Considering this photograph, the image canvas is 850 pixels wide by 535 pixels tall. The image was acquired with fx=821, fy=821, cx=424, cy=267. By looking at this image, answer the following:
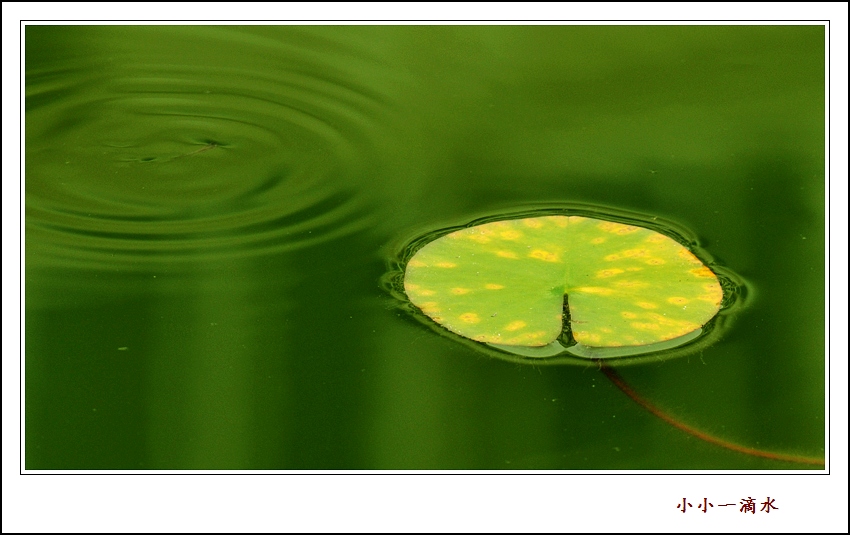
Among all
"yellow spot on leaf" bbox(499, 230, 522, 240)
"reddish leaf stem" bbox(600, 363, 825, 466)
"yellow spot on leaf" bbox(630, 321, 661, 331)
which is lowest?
"reddish leaf stem" bbox(600, 363, 825, 466)

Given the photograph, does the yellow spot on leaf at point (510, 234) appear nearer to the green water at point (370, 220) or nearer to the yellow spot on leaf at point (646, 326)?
the green water at point (370, 220)

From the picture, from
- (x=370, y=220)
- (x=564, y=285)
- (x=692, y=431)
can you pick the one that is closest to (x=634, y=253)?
(x=564, y=285)

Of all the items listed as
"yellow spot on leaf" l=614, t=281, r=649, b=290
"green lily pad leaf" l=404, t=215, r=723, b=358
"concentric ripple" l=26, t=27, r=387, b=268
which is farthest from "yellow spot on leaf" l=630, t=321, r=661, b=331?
"concentric ripple" l=26, t=27, r=387, b=268

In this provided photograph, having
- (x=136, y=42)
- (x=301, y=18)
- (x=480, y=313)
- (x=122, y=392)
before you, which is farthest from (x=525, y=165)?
(x=136, y=42)

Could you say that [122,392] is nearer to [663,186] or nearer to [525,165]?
[525,165]

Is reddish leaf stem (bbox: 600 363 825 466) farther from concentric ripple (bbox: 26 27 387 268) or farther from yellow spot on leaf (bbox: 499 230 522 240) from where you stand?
concentric ripple (bbox: 26 27 387 268)

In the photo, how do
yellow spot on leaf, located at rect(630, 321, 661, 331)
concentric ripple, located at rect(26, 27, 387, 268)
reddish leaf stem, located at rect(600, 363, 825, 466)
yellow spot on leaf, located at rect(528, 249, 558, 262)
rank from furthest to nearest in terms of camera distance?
concentric ripple, located at rect(26, 27, 387, 268)
yellow spot on leaf, located at rect(528, 249, 558, 262)
yellow spot on leaf, located at rect(630, 321, 661, 331)
reddish leaf stem, located at rect(600, 363, 825, 466)
